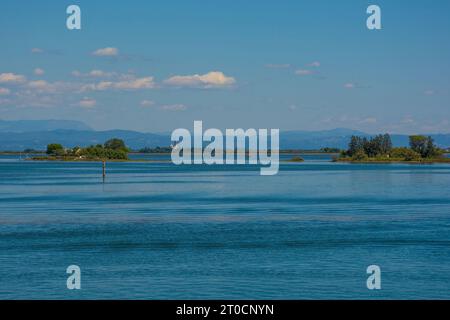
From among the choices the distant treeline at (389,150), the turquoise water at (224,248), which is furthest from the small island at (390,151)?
the turquoise water at (224,248)

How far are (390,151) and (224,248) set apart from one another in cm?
15951

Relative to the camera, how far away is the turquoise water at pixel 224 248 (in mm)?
24609

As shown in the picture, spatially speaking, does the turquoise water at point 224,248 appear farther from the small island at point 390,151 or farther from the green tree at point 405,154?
the green tree at point 405,154

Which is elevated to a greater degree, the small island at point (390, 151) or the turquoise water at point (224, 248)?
the small island at point (390, 151)

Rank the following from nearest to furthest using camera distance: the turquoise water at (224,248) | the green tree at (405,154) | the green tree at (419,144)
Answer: the turquoise water at (224,248)
the green tree at (405,154)
the green tree at (419,144)

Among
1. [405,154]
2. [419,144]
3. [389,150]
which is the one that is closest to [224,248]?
[405,154]

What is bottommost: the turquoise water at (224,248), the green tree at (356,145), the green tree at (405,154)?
the turquoise water at (224,248)

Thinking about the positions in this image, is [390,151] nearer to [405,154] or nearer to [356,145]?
[405,154]

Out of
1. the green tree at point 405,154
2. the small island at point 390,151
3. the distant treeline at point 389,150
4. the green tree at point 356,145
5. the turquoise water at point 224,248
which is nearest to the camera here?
the turquoise water at point 224,248

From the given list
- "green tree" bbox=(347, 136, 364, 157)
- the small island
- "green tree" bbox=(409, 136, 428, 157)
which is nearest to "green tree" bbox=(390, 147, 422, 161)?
the small island

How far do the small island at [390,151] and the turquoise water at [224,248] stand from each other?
124092mm

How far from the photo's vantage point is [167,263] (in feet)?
95.1
